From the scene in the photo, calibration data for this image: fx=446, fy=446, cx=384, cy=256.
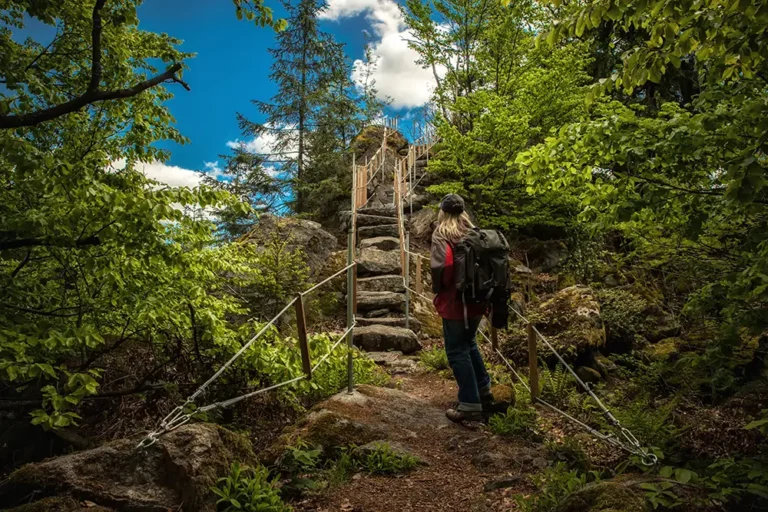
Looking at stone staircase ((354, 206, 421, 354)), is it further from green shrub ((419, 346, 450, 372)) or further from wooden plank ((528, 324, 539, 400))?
wooden plank ((528, 324, 539, 400))

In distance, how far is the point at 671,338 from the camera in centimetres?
803

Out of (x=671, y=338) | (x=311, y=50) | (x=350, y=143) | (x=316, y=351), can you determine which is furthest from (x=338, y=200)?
(x=316, y=351)

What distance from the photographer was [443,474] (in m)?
3.39

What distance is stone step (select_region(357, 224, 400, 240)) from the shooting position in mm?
11750

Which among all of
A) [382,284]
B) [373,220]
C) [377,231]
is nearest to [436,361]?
[382,284]

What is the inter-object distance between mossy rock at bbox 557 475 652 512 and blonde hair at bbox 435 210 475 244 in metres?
2.35

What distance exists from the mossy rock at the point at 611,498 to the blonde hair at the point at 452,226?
235 cm

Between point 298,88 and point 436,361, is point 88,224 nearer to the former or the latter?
point 436,361

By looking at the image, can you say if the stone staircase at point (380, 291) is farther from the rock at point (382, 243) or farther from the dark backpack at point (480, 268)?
the dark backpack at point (480, 268)

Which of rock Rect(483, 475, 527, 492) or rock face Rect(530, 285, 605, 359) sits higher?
rock face Rect(530, 285, 605, 359)

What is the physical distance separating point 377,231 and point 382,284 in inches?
104

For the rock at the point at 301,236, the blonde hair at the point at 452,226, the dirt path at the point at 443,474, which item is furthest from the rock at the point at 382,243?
the dirt path at the point at 443,474

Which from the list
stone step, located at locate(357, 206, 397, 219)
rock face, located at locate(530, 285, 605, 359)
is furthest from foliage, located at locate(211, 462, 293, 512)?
stone step, located at locate(357, 206, 397, 219)

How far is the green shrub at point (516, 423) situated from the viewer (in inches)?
160
